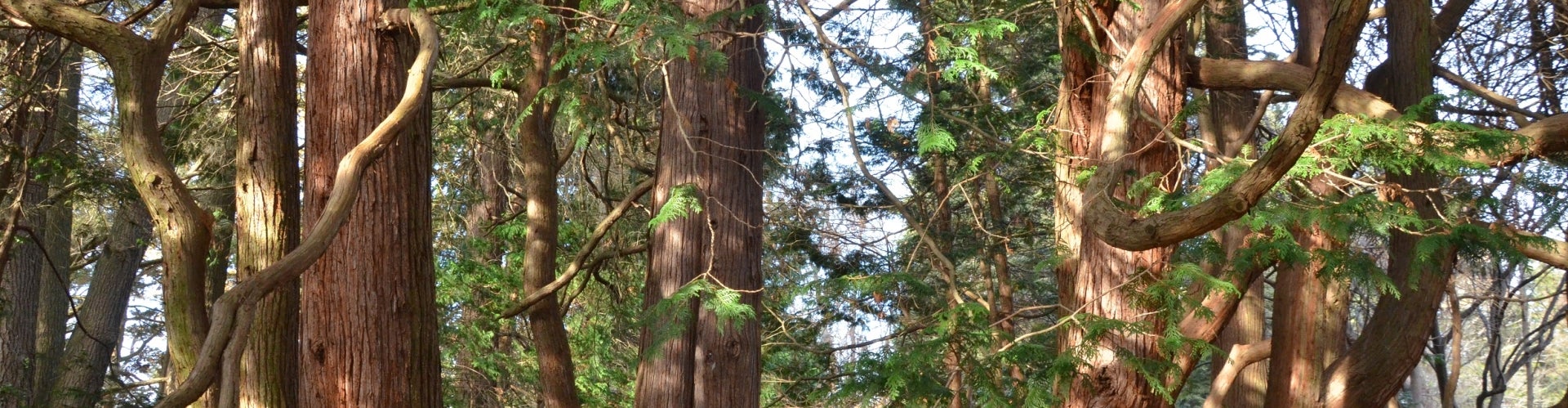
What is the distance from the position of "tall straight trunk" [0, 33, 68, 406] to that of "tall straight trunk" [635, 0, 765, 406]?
438 cm

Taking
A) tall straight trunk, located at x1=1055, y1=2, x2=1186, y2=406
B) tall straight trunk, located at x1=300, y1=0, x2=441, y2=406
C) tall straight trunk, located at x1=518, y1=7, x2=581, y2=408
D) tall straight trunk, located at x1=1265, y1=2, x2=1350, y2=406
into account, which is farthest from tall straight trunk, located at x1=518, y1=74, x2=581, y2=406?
tall straight trunk, located at x1=1265, y1=2, x2=1350, y2=406

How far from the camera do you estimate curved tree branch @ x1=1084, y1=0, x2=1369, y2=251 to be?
10.00 ft

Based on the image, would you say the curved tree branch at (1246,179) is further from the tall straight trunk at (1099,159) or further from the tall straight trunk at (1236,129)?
the tall straight trunk at (1236,129)

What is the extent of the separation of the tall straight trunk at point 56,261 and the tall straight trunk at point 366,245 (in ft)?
17.6

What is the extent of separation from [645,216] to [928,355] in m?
6.63

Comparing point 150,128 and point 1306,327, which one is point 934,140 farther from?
point 1306,327

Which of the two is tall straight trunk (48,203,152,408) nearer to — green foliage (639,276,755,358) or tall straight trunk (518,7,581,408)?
tall straight trunk (518,7,581,408)

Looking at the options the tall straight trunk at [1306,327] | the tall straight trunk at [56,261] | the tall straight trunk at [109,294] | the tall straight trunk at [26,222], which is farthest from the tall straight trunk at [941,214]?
the tall straight trunk at [109,294]

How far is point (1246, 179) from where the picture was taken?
10.8 ft

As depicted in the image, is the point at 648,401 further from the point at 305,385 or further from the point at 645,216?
the point at 645,216

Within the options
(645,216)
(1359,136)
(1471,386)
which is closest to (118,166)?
(645,216)

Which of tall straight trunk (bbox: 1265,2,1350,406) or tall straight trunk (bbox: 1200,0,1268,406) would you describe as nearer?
tall straight trunk (bbox: 1265,2,1350,406)

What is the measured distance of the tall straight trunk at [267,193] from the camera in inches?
235

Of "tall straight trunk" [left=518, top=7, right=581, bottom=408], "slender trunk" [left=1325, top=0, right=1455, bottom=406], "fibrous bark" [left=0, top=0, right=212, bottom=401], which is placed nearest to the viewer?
"fibrous bark" [left=0, top=0, right=212, bottom=401]
